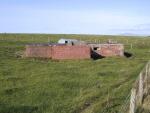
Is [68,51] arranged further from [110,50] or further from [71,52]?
[110,50]

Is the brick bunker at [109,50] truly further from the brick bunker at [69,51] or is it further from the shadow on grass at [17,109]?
the shadow on grass at [17,109]

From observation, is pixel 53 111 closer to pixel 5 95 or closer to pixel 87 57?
pixel 5 95

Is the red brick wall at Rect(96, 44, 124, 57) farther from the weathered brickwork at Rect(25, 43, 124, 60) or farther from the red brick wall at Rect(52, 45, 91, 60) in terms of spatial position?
the red brick wall at Rect(52, 45, 91, 60)

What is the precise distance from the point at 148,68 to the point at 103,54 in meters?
38.5

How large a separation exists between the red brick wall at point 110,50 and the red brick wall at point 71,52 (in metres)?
3.54

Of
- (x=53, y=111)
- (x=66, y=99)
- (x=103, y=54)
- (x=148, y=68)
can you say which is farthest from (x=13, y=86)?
(x=103, y=54)

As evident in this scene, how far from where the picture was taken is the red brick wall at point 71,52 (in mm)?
53812

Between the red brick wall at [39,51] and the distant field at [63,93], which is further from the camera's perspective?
the red brick wall at [39,51]

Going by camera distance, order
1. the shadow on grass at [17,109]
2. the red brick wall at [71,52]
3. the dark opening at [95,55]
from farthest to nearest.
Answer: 1. the dark opening at [95,55]
2. the red brick wall at [71,52]
3. the shadow on grass at [17,109]

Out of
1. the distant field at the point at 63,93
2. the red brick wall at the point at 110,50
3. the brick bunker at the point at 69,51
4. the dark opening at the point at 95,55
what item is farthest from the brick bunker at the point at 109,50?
Answer: the distant field at the point at 63,93

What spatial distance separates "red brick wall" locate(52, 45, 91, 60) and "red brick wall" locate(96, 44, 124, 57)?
139 inches

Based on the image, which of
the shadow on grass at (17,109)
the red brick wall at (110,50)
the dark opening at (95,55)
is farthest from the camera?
the red brick wall at (110,50)

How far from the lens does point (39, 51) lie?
55375 mm

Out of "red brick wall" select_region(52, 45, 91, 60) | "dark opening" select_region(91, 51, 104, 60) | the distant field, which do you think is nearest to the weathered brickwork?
"red brick wall" select_region(52, 45, 91, 60)
